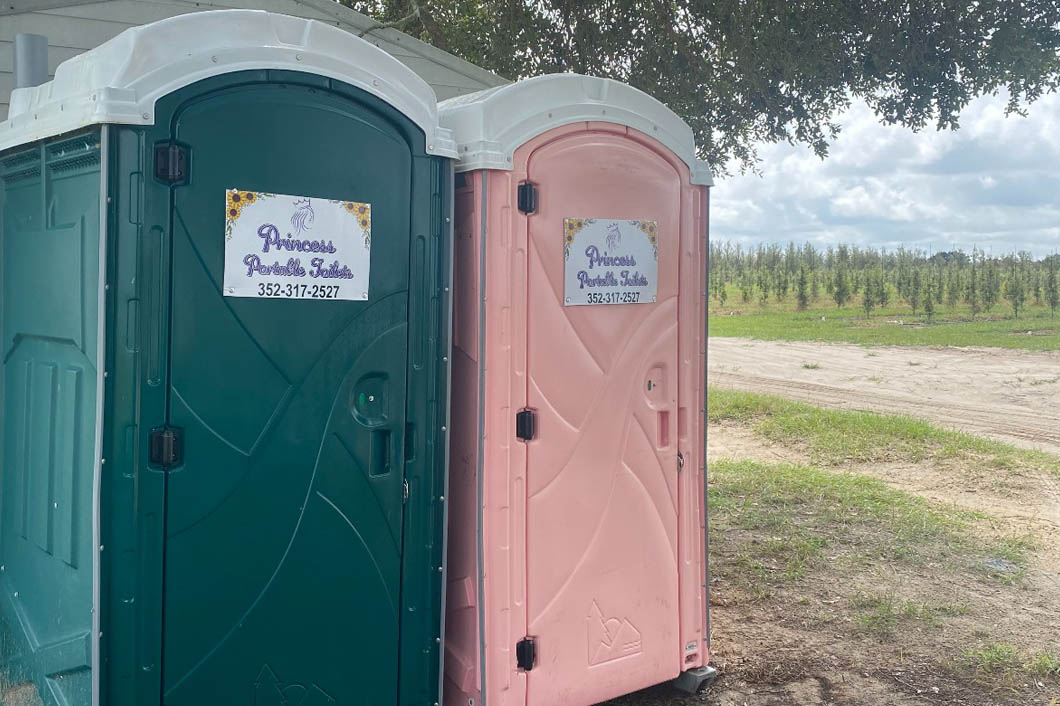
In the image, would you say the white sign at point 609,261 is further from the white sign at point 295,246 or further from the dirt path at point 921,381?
the dirt path at point 921,381

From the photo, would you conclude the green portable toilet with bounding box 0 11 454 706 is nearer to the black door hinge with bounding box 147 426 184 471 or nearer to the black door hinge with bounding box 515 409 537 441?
the black door hinge with bounding box 147 426 184 471

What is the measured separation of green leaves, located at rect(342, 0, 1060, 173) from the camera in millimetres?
6621

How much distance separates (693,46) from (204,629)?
563cm

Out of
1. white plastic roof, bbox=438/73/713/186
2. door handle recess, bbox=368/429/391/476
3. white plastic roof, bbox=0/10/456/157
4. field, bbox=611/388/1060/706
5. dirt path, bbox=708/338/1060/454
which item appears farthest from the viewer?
dirt path, bbox=708/338/1060/454

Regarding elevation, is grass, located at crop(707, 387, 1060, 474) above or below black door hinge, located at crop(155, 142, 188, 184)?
below

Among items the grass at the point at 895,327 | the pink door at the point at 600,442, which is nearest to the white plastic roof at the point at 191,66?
the pink door at the point at 600,442

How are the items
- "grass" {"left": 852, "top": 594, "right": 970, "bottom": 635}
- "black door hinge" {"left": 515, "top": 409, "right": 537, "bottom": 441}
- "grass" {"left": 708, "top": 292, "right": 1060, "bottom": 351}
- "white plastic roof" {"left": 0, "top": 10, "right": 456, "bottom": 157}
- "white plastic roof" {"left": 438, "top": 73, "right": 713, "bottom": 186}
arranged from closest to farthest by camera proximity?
1. "white plastic roof" {"left": 0, "top": 10, "right": 456, "bottom": 157}
2. "white plastic roof" {"left": 438, "top": 73, "right": 713, "bottom": 186}
3. "black door hinge" {"left": 515, "top": 409, "right": 537, "bottom": 441}
4. "grass" {"left": 852, "top": 594, "right": 970, "bottom": 635}
5. "grass" {"left": 708, "top": 292, "right": 1060, "bottom": 351}

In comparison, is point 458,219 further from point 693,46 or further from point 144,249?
point 693,46

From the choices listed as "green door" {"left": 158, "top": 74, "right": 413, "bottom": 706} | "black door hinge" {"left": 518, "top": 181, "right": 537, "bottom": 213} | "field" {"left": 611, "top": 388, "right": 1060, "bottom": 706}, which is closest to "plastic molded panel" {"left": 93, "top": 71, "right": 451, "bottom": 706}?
"green door" {"left": 158, "top": 74, "right": 413, "bottom": 706}

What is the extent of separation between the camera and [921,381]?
14422mm


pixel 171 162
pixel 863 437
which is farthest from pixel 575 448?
pixel 863 437

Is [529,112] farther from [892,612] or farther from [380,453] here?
[892,612]

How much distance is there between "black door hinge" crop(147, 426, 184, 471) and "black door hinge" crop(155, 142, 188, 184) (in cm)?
70

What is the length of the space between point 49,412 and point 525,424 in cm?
159
